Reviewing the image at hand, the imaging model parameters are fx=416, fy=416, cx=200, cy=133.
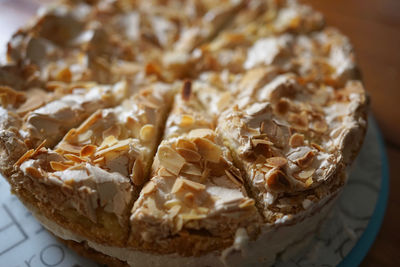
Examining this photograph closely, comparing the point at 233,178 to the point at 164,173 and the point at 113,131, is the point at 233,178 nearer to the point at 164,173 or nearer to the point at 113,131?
the point at 164,173

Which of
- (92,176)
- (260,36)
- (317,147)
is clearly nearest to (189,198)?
(92,176)

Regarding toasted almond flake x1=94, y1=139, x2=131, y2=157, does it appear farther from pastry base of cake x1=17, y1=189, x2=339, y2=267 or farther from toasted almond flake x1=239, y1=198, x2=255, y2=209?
toasted almond flake x1=239, y1=198, x2=255, y2=209

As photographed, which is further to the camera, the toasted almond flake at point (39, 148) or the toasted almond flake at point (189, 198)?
the toasted almond flake at point (39, 148)

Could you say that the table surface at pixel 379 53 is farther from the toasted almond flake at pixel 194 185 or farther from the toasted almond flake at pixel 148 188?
the toasted almond flake at pixel 148 188

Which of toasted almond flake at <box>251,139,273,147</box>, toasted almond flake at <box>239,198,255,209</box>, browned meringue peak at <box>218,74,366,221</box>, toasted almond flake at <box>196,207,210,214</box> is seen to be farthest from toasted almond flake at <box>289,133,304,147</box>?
toasted almond flake at <box>196,207,210,214</box>

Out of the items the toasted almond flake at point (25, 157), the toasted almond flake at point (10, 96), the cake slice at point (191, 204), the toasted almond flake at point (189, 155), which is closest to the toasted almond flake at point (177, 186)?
the cake slice at point (191, 204)
